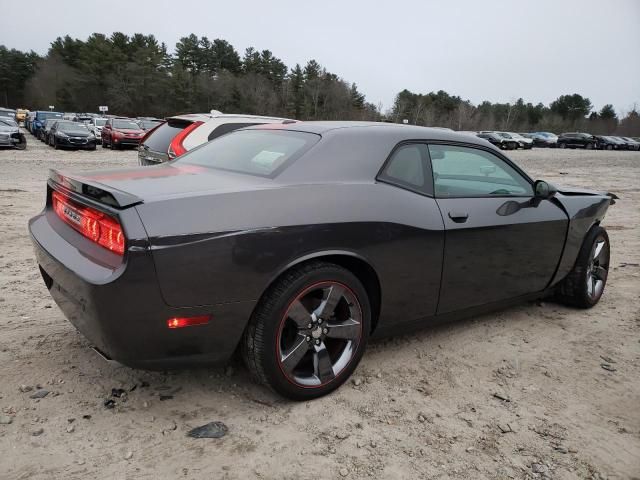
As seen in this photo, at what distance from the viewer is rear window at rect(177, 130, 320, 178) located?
283cm

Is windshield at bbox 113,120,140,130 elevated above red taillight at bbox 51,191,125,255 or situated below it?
above

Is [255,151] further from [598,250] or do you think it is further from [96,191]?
[598,250]

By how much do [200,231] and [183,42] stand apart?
8966 cm

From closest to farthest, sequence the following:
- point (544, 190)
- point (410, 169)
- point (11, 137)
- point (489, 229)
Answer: point (410, 169)
point (489, 229)
point (544, 190)
point (11, 137)

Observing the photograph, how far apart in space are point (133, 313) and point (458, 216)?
2.02 metres

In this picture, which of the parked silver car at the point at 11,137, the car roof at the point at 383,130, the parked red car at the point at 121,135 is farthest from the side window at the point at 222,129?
the parked silver car at the point at 11,137

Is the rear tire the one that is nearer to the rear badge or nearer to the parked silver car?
the rear badge

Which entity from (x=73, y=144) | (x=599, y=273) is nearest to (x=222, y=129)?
(x=599, y=273)

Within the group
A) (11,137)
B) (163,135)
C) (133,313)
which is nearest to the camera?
(133,313)

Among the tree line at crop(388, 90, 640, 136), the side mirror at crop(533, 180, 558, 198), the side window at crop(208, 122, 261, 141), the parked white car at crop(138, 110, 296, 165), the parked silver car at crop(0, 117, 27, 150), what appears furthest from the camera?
the tree line at crop(388, 90, 640, 136)

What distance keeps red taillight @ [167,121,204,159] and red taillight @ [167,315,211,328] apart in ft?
13.5

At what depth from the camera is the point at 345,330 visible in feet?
8.93

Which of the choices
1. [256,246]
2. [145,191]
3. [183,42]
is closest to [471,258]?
[256,246]

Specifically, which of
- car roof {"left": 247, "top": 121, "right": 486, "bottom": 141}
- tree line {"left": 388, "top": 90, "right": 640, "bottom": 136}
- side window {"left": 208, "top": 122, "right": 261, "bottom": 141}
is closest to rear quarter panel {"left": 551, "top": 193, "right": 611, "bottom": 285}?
car roof {"left": 247, "top": 121, "right": 486, "bottom": 141}
